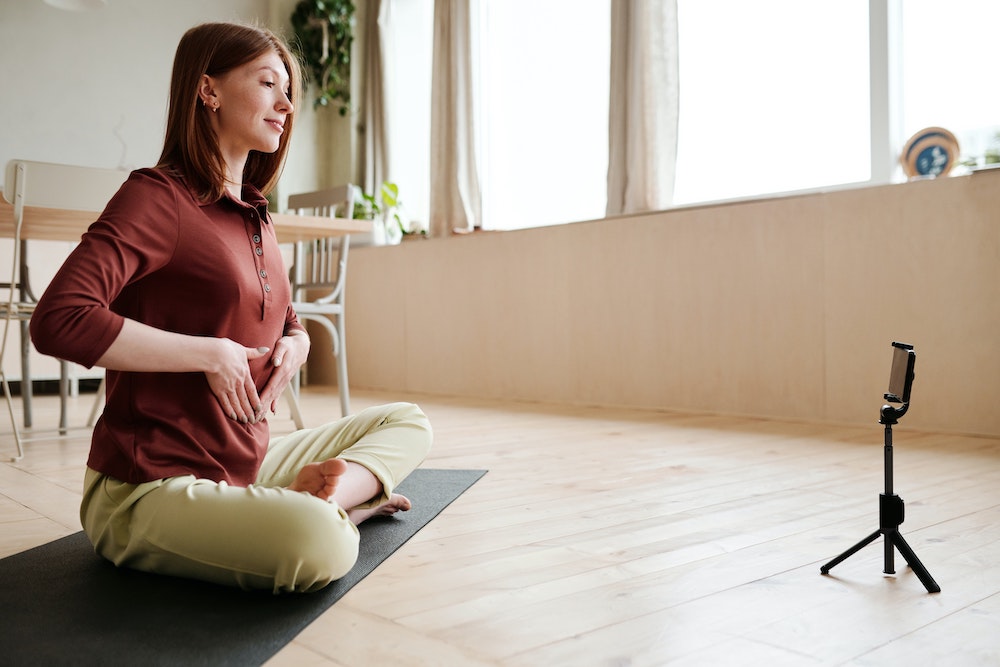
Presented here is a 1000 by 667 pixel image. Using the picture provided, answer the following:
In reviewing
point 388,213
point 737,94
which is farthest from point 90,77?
point 737,94

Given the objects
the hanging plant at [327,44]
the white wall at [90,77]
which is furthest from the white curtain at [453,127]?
the white wall at [90,77]

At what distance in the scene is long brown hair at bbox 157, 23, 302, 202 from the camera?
1.26m

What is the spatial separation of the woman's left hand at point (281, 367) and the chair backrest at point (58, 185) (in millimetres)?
1234

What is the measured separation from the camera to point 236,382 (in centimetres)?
119

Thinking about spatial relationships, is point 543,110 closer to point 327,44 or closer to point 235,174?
point 327,44

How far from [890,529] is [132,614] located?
0.97 meters

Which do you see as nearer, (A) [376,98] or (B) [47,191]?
(B) [47,191]

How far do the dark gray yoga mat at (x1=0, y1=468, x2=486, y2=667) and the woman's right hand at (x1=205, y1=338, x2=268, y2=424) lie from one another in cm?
23

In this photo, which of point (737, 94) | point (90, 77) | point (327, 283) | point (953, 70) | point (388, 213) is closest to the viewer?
point (953, 70)

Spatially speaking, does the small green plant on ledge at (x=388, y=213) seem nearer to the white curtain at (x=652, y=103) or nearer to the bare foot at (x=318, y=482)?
the white curtain at (x=652, y=103)

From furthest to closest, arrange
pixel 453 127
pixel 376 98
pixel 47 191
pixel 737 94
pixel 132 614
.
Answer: pixel 376 98 < pixel 453 127 < pixel 737 94 < pixel 47 191 < pixel 132 614

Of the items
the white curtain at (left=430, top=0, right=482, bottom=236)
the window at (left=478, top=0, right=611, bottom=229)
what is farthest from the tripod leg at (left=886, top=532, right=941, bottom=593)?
the white curtain at (left=430, top=0, right=482, bottom=236)

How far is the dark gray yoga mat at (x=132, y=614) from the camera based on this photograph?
95 centimetres

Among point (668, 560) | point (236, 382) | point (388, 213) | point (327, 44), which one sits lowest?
point (668, 560)
